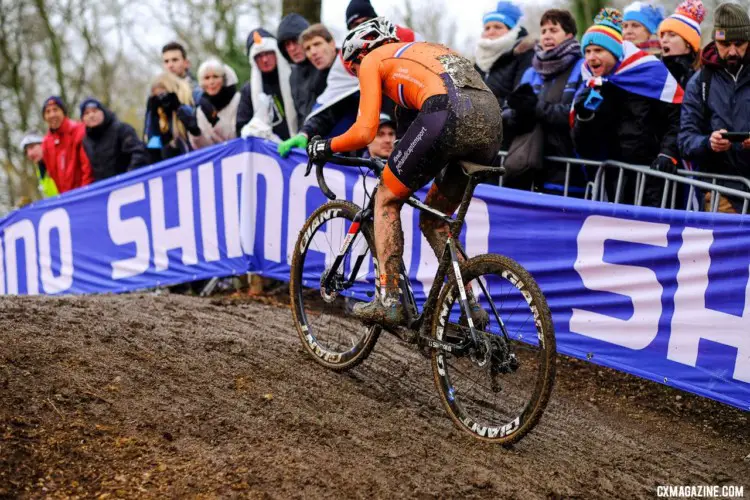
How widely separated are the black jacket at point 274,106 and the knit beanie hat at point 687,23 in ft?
13.4

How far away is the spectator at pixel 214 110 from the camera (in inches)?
385

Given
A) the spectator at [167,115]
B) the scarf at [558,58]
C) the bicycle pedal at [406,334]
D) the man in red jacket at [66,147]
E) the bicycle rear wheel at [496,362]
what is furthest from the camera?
the man in red jacket at [66,147]

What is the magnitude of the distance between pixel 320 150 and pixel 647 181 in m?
2.69

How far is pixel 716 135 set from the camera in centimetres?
611

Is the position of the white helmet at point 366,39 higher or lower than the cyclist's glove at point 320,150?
higher

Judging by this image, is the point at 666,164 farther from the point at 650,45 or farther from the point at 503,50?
the point at 503,50

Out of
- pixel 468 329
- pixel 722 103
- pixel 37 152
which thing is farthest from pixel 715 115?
pixel 37 152

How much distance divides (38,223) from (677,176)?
882 cm

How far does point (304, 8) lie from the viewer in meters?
11.2

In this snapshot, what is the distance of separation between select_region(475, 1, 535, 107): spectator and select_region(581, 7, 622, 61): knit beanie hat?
3.65 ft

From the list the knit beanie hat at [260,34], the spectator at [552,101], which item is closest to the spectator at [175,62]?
the knit beanie hat at [260,34]

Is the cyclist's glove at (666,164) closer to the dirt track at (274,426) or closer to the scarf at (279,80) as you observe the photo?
the dirt track at (274,426)

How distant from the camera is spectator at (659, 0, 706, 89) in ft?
24.0

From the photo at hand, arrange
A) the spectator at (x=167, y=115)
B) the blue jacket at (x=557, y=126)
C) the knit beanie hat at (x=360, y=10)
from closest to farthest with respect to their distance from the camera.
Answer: the blue jacket at (x=557, y=126), the knit beanie hat at (x=360, y=10), the spectator at (x=167, y=115)
